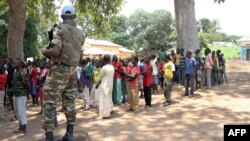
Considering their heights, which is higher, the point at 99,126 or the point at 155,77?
the point at 155,77

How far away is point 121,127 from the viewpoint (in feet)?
24.8

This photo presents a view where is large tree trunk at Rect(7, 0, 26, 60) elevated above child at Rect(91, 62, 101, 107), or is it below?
above

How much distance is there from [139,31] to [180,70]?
3820cm

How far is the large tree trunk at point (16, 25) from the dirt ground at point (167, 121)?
2.96 metres

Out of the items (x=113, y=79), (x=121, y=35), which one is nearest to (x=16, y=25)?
(x=113, y=79)

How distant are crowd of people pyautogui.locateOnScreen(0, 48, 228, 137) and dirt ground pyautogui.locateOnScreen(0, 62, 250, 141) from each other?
1.34 ft

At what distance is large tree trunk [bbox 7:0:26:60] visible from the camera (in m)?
13.2

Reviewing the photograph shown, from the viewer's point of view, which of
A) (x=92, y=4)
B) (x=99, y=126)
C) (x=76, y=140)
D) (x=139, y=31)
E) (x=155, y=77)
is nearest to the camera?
(x=76, y=140)

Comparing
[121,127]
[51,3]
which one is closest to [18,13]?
[51,3]

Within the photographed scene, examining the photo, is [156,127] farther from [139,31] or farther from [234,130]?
[139,31]

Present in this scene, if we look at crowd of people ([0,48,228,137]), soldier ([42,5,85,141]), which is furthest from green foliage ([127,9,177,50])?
soldier ([42,5,85,141])

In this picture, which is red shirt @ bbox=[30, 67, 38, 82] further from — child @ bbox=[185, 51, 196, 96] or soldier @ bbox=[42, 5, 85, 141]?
soldier @ bbox=[42, 5, 85, 141]

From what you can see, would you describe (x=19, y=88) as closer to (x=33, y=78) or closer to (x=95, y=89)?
(x=95, y=89)

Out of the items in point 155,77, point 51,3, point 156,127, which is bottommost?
point 156,127
